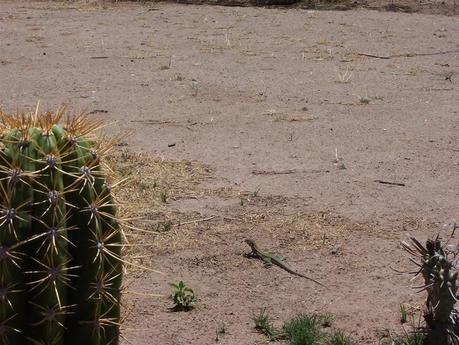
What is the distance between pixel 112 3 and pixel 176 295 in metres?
12.3

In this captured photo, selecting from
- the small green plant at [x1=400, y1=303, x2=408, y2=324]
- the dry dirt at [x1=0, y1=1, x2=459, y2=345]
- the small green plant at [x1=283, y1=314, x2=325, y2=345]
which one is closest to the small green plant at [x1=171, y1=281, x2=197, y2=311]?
the dry dirt at [x1=0, y1=1, x2=459, y2=345]

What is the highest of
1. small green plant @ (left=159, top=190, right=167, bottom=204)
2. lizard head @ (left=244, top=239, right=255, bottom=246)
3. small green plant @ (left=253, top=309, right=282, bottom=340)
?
lizard head @ (left=244, top=239, right=255, bottom=246)

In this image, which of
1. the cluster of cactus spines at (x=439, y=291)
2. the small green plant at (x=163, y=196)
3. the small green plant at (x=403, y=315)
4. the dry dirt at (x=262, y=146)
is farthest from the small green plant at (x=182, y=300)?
the small green plant at (x=163, y=196)

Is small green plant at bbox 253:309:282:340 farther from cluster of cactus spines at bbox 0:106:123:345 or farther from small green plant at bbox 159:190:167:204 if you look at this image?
small green plant at bbox 159:190:167:204

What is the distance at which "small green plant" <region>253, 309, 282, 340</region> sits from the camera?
448 centimetres

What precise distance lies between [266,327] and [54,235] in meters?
1.55

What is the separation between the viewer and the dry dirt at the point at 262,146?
5.02m

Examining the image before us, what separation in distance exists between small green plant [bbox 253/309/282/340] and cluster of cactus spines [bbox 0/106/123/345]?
3.67ft

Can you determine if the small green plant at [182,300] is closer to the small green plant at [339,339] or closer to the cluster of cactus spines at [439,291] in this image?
the small green plant at [339,339]

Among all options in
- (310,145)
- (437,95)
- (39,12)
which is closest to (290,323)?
(310,145)

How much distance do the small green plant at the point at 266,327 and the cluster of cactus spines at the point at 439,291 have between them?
86 centimetres

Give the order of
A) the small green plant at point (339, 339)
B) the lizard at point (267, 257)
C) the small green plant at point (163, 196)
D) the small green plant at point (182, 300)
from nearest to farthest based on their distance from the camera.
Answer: the small green plant at point (339, 339) → the small green plant at point (182, 300) → the lizard at point (267, 257) → the small green plant at point (163, 196)

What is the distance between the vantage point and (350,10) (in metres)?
15.8

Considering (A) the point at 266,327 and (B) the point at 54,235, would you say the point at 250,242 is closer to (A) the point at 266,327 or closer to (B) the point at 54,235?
(A) the point at 266,327
